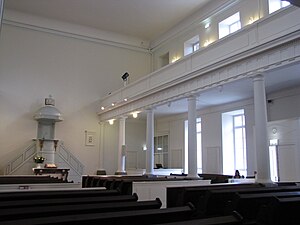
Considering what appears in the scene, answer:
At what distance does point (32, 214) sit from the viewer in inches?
110

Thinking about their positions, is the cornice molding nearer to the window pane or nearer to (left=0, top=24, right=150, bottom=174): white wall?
the window pane

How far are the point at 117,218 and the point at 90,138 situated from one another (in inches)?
528

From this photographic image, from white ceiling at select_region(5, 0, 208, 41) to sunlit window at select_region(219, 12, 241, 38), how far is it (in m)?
1.37

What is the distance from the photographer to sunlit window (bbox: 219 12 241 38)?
12.5 meters

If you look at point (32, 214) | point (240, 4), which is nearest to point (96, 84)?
point (240, 4)

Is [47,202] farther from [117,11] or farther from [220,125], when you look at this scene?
[117,11]

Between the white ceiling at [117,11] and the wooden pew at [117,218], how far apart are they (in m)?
12.2

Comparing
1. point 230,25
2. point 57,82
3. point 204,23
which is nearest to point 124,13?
point 204,23

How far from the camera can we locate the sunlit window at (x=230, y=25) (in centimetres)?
1254

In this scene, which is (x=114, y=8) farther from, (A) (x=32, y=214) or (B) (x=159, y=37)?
(A) (x=32, y=214)

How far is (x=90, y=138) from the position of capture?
15.7m

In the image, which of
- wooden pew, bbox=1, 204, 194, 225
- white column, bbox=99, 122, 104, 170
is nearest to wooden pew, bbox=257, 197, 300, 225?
wooden pew, bbox=1, 204, 194, 225

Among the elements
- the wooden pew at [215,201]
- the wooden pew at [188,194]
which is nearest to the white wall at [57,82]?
the wooden pew at [188,194]

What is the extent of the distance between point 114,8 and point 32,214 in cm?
1303
